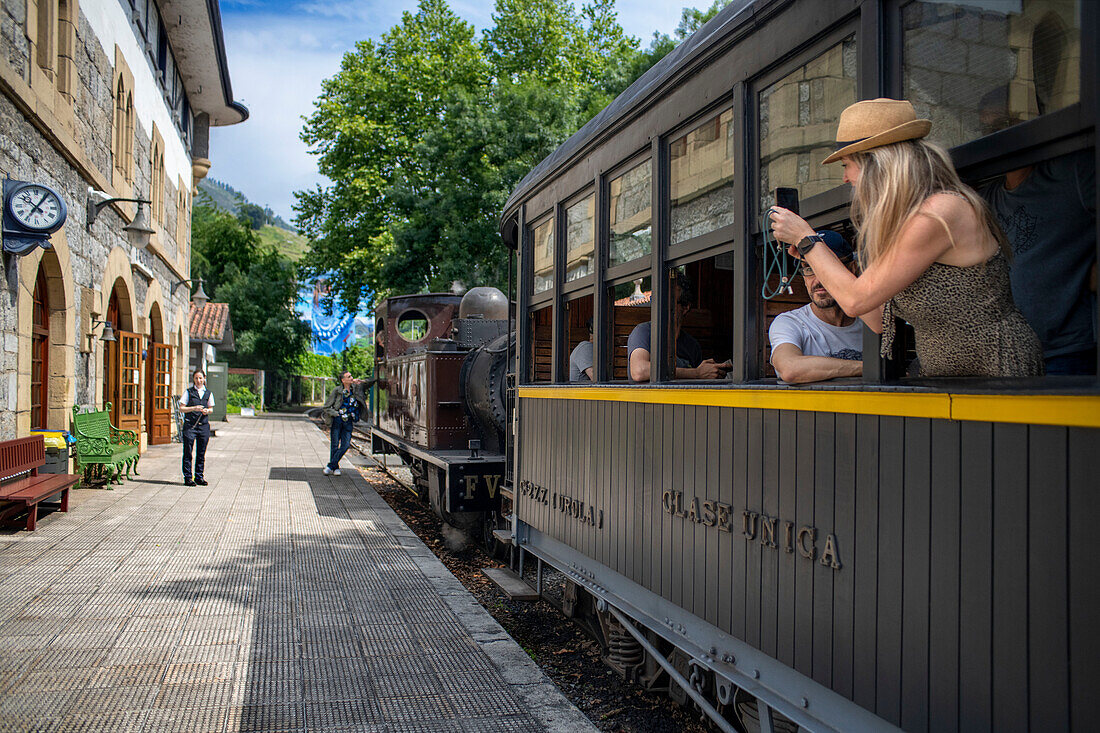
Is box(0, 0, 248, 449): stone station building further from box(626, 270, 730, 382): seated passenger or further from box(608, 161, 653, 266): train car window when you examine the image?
box(626, 270, 730, 382): seated passenger

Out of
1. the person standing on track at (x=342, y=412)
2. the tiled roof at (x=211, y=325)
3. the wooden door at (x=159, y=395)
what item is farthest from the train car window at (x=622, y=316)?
the tiled roof at (x=211, y=325)

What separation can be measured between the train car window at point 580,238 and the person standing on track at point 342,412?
8.78 meters

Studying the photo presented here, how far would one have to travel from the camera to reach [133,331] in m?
14.4

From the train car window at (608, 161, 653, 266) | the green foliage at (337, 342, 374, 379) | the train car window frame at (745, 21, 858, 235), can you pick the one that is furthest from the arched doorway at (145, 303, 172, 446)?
the green foliage at (337, 342, 374, 379)

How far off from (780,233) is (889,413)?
2.06ft

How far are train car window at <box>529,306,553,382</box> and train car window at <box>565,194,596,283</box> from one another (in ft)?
2.88

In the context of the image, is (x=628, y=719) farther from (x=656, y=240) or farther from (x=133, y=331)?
(x=133, y=331)

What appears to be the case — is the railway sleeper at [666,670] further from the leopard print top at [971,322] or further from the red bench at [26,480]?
the red bench at [26,480]

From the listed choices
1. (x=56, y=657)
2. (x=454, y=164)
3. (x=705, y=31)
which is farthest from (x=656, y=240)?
(x=454, y=164)

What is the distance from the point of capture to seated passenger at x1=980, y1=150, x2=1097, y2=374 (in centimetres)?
197

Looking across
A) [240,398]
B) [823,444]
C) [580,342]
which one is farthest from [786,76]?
[240,398]

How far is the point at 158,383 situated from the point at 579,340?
14.3 metres

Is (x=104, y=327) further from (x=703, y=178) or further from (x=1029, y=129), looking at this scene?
(x=1029, y=129)

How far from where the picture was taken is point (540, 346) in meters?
5.83
